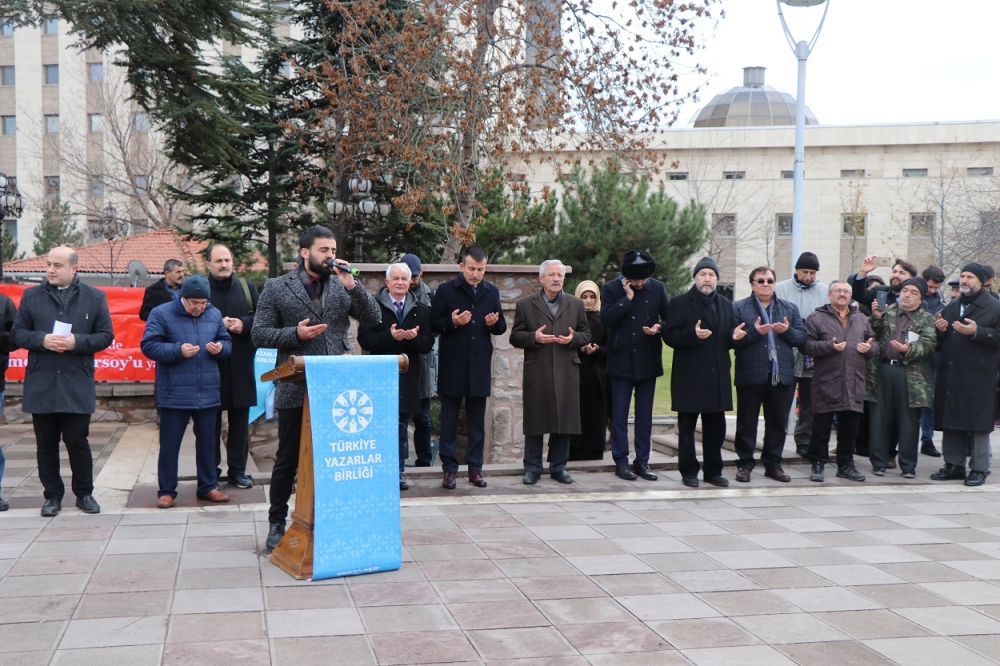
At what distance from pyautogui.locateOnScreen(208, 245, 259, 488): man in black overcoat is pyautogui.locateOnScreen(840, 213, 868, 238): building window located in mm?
36717

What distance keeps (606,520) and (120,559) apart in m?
3.31

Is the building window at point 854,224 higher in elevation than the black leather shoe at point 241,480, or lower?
higher

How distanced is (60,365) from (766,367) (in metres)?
5.79

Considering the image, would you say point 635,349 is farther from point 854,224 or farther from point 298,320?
point 854,224

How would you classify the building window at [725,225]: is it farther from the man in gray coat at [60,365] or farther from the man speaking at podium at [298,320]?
the man speaking at podium at [298,320]

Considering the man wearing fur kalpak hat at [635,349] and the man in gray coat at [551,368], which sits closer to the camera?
the man in gray coat at [551,368]

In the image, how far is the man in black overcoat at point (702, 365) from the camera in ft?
27.0

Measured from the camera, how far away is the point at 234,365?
7805 millimetres

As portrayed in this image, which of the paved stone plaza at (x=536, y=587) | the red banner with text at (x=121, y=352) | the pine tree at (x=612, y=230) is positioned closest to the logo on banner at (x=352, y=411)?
the paved stone plaza at (x=536, y=587)

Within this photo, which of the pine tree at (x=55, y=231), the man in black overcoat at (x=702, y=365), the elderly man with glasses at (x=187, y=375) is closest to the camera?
the elderly man with glasses at (x=187, y=375)

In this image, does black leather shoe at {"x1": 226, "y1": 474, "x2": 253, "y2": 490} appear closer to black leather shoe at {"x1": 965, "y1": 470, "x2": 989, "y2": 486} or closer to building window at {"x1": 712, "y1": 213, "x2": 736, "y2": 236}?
black leather shoe at {"x1": 965, "y1": 470, "x2": 989, "y2": 486}

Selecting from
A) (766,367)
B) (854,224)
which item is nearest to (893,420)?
(766,367)

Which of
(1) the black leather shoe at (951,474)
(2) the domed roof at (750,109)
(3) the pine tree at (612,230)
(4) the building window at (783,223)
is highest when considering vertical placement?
(2) the domed roof at (750,109)

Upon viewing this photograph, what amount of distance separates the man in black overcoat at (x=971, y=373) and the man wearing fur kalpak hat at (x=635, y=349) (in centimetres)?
269
